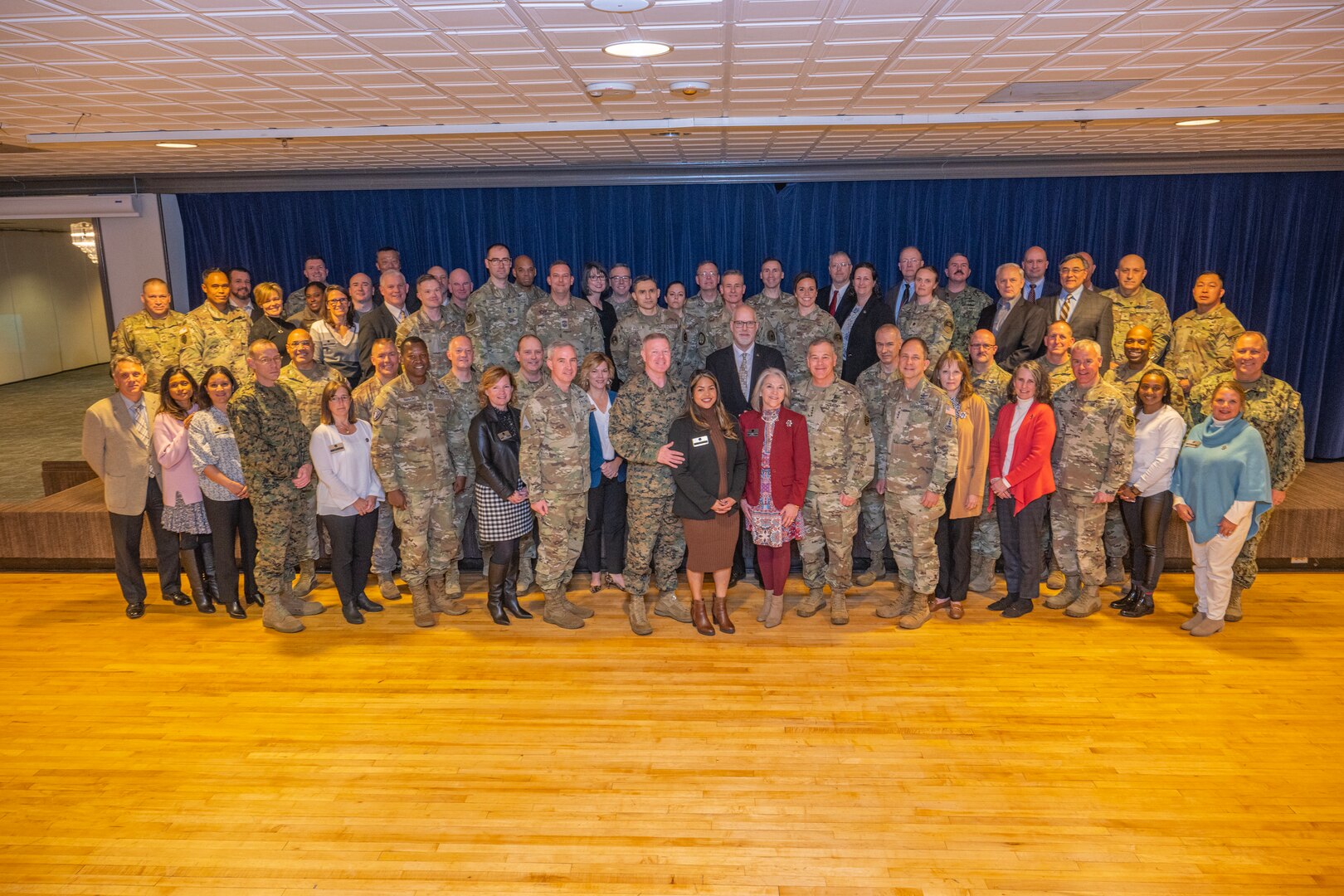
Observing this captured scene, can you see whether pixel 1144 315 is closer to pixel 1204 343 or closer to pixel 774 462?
pixel 1204 343

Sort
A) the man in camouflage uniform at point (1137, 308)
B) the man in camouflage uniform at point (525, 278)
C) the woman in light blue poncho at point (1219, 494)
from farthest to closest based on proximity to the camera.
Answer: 1. the man in camouflage uniform at point (525, 278)
2. the man in camouflage uniform at point (1137, 308)
3. the woman in light blue poncho at point (1219, 494)

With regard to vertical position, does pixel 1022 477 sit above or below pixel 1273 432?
below

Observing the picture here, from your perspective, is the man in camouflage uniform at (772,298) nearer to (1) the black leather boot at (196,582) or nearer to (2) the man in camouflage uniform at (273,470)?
(2) the man in camouflage uniform at (273,470)

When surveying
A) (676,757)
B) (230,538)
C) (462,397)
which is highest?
(462,397)

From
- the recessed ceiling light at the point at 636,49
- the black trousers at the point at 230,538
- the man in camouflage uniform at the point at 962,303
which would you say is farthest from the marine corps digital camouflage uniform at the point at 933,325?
the black trousers at the point at 230,538

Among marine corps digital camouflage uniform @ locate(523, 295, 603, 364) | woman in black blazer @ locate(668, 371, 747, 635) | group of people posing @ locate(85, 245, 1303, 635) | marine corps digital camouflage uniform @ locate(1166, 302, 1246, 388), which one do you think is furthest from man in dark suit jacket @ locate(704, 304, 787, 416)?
marine corps digital camouflage uniform @ locate(1166, 302, 1246, 388)

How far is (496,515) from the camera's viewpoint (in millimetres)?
5062

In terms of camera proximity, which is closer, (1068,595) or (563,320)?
(1068,595)

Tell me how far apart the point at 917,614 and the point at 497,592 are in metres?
2.62

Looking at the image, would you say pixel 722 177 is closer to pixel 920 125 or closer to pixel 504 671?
pixel 920 125

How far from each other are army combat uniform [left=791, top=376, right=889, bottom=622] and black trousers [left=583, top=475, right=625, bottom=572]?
124 cm

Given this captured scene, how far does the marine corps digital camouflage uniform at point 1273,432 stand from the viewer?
5137 mm

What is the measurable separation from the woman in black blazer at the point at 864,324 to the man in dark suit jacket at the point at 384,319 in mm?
3427

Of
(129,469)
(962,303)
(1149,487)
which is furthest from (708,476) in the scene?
(129,469)
